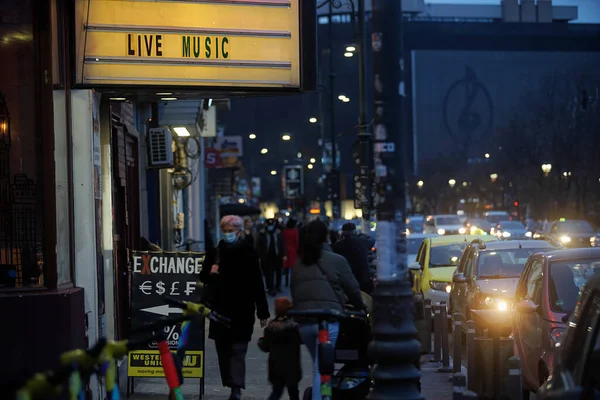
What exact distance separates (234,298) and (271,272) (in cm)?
1767

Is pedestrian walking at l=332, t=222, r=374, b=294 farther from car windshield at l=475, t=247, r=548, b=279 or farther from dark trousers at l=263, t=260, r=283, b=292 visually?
dark trousers at l=263, t=260, r=283, b=292

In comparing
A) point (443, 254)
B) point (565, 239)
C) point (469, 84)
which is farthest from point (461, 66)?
point (443, 254)

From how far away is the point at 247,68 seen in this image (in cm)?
1009

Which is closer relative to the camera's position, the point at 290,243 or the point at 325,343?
the point at 325,343

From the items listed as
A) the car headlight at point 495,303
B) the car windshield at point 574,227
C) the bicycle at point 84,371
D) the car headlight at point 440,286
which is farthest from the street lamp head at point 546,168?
the bicycle at point 84,371

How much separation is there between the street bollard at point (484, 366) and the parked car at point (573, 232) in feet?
93.1

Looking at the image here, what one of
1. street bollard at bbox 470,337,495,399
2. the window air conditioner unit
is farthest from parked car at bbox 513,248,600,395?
the window air conditioner unit

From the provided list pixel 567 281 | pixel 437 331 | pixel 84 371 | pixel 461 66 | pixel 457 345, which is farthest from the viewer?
pixel 461 66

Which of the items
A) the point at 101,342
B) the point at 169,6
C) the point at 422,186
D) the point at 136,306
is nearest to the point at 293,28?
the point at 169,6

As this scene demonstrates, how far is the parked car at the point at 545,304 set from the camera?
9.09 m

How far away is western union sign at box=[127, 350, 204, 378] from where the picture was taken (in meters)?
10.4

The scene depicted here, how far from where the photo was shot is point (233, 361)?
Answer: 28.9ft

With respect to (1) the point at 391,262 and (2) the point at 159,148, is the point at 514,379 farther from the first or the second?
(2) the point at 159,148

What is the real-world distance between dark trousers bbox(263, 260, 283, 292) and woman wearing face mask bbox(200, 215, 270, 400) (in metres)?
17.2
